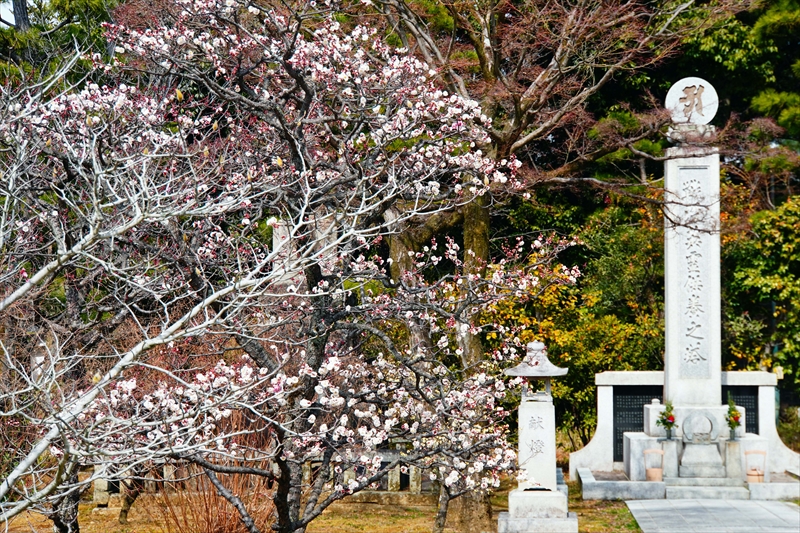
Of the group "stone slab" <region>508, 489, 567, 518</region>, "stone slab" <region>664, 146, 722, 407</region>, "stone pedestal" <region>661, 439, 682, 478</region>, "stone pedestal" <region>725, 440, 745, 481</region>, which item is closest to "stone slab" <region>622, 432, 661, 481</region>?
"stone pedestal" <region>661, 439, 682, 478</region>

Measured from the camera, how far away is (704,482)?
477 inches

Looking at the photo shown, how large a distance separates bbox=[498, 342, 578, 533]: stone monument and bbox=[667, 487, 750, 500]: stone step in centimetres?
238

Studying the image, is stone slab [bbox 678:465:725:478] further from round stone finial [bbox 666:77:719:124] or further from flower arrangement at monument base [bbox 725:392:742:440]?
round stone finial [bbox 666:77:719:124]

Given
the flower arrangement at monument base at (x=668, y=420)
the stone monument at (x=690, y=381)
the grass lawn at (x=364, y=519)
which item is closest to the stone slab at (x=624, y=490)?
the stone monument at (x=690, y=381)

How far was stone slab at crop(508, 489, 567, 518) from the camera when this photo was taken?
9.70 meters

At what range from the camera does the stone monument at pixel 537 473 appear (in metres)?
9.56

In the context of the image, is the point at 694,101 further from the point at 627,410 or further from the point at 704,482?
the point at 704,482

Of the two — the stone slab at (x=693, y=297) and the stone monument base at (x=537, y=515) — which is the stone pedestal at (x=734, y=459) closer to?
the stone slab at (x=693, y=297)

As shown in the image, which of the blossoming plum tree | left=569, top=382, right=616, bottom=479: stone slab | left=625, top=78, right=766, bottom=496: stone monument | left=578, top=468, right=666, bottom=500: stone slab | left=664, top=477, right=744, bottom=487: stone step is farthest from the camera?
left=569, top=382, right=616, bottom=479: stone slab

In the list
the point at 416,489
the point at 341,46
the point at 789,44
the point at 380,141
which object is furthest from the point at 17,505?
the point at 789,44

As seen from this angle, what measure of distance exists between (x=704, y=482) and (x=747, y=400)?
1.97 metres

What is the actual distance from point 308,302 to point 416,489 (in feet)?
20.9

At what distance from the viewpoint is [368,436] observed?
5.94 meters

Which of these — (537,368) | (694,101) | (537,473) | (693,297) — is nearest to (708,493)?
(693,297)
